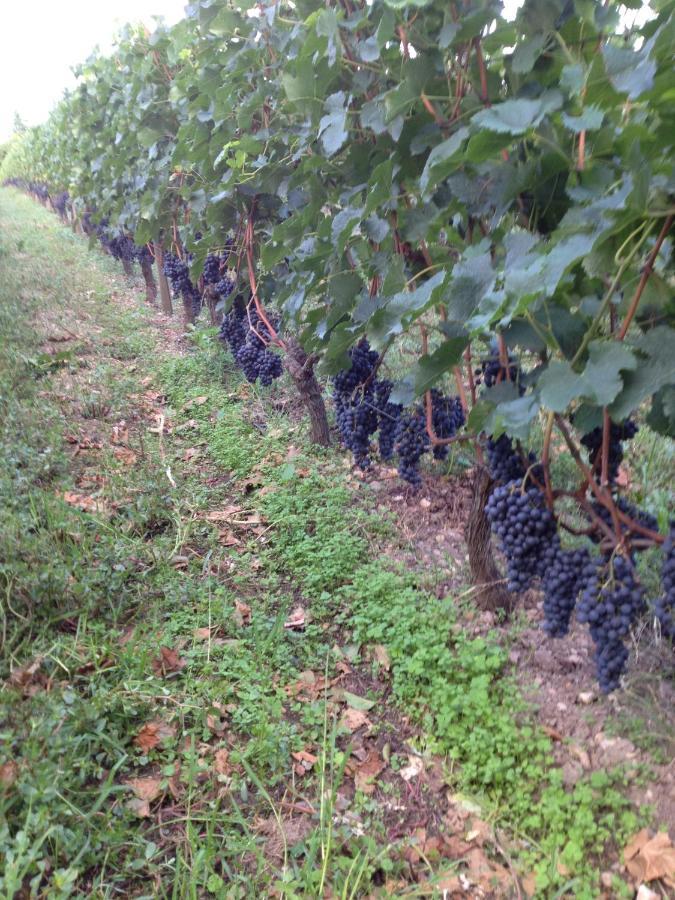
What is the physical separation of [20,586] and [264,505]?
4.70 feet

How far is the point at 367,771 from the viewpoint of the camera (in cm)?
217

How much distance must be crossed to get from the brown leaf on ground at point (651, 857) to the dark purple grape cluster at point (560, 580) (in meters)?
0.64

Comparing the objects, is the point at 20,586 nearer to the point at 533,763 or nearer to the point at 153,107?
the point at 533,763

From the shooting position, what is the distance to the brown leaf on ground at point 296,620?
2793mm

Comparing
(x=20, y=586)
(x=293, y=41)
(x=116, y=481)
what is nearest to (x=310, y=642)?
(x=20, y=586)

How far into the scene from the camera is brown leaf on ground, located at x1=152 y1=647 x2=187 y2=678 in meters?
2.41

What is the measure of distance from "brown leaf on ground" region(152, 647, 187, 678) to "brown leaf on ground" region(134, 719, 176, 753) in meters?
0.23

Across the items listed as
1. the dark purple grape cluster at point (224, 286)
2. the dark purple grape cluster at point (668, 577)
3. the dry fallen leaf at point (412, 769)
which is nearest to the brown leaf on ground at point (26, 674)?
the dry fallen leaf at point (412, 769)

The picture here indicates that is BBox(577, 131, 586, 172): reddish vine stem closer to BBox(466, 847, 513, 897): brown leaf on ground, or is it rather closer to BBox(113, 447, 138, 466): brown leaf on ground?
BBox(466, 847, 513, 897): brown leaf on ground

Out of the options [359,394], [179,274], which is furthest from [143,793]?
[179,274]

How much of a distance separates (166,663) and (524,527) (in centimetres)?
146

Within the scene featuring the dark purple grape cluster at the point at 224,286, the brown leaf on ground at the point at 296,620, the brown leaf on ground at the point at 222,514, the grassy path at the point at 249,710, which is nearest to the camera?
the grassy path at the point at 249,710

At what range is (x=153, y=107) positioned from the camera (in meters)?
5.56

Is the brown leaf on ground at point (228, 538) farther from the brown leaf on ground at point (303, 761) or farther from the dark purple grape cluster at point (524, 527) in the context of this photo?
the dark purple grape cluster at point (524, 527)
